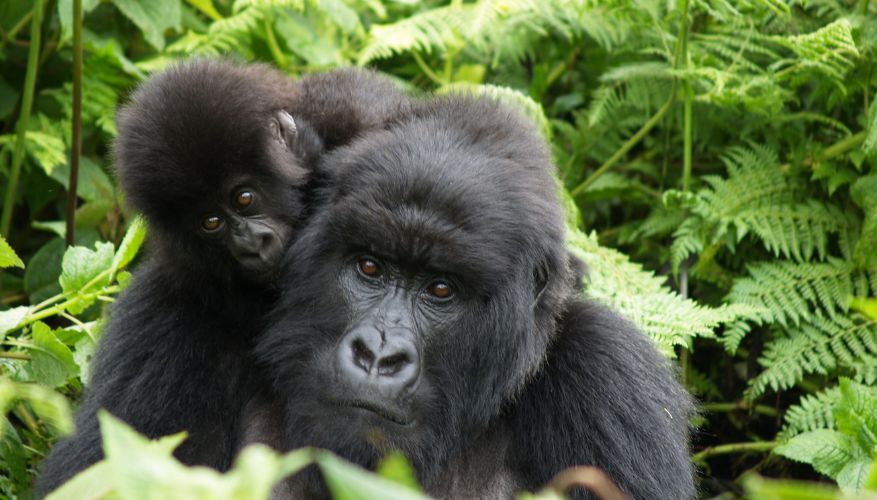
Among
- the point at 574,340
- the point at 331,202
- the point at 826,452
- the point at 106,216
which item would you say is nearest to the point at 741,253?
the point at 826,452

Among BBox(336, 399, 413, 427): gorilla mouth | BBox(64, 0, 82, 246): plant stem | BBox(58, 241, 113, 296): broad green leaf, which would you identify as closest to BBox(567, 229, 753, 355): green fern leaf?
BBox(336, 399, 413, 427): gorilla mouth

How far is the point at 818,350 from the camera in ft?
13.3

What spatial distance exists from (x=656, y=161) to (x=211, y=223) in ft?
8.29

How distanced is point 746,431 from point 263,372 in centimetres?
234

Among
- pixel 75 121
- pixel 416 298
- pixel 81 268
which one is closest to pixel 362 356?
pixel 416 298

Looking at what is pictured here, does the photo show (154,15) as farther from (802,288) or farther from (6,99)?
(802,288)

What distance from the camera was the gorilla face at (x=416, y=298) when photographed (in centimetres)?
266

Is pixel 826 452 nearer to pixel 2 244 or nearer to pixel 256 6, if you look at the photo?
pixel 2 244

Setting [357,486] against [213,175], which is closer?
[357,486]

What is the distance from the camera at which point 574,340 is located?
122 inches

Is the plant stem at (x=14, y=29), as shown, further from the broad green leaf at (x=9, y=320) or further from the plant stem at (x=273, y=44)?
the broad green leaf at (x=9, y=320)

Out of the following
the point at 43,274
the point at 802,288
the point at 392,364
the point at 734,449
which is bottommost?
the point at 734,449

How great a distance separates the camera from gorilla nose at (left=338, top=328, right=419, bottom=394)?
8.48 feet

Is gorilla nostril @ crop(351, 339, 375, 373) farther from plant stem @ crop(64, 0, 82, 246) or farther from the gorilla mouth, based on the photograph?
plant stem @ crop(64, 0, 82, 246)
